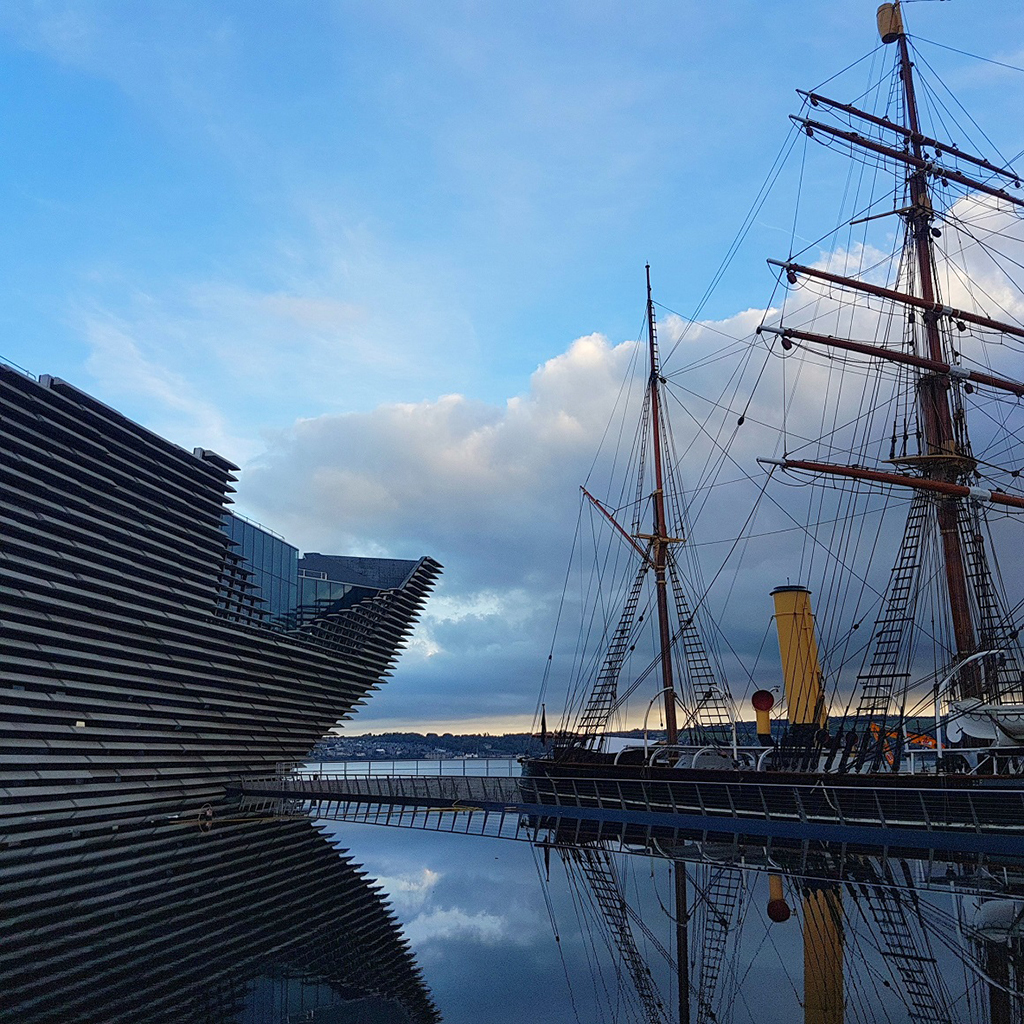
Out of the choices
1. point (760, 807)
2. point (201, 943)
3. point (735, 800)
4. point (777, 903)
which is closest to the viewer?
point (201, 943)

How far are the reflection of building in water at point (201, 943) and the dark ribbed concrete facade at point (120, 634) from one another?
6.88 metres

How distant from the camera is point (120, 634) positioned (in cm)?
2975

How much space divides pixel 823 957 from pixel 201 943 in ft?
25.7

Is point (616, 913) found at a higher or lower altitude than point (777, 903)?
lower

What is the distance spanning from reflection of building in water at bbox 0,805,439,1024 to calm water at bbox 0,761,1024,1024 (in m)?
0.04

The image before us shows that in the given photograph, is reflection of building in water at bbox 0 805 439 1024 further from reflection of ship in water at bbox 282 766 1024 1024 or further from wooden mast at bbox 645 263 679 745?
wooden mast at bbox 645 263 679 745

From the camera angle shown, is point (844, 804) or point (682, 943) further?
point (844, 804)

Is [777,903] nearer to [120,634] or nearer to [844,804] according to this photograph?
[844,804]

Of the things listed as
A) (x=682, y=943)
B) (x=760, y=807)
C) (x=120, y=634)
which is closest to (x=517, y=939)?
(x=682, y=943)

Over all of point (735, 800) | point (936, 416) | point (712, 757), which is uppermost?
point (936, 416)

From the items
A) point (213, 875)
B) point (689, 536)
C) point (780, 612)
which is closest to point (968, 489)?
point (780, 612)

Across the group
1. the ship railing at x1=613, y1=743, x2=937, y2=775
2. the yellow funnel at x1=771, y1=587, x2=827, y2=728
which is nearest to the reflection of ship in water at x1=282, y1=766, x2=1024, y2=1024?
the ship railing at x1=613, y1=743, x2=937, y2=775

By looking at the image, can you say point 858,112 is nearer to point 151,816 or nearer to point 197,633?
point 197,633

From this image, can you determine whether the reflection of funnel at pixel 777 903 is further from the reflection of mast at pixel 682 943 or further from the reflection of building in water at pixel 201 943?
the reflection of building in water at pixel 201 943
